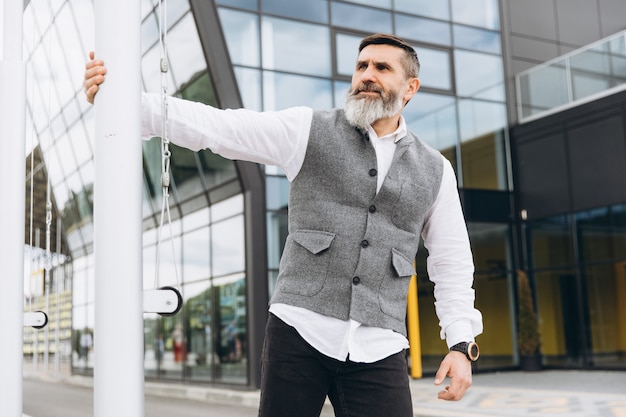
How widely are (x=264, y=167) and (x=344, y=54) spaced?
3101 millimetres

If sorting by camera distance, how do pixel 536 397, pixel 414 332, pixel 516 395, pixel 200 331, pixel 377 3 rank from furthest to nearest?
pixel 377 3, pixel 200 331, pixel 414 332, pixel 516 395, pixel 536 397

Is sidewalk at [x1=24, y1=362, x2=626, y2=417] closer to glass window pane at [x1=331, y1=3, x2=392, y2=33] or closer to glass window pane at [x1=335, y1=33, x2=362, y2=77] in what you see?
glass window pane at [x1=335, y1=33, x2=362, y2=77]

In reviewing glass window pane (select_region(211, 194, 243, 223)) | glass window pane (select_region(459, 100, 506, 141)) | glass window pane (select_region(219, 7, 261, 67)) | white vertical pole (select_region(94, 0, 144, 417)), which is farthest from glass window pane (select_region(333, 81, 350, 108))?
white vertical pole (select_region(94, 0, 144, 417))

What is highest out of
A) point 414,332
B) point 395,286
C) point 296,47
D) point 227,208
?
point 296,47

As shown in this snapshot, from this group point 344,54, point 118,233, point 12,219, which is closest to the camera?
point 118,233

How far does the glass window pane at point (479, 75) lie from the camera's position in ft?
57.9

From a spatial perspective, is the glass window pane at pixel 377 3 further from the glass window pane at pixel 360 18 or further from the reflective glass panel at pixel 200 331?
the reflective glass panel at pixel 200 331

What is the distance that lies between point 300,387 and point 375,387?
0.25 meters

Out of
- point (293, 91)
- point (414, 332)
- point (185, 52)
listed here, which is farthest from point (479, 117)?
point (185, 52)

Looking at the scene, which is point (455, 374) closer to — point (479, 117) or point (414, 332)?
point (414, 332)

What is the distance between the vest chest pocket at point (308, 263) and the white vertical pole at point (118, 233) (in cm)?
66

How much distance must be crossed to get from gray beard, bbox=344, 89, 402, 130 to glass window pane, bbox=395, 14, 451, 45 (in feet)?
47.6

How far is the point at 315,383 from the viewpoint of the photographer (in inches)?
104

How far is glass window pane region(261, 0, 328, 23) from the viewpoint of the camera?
50.1 ft
